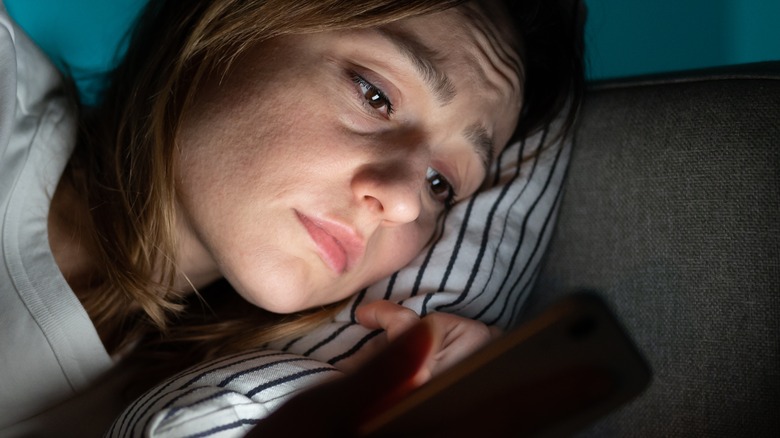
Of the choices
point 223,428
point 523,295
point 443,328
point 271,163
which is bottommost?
point 523,295

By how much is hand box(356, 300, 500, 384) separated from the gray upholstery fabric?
0.63 ft

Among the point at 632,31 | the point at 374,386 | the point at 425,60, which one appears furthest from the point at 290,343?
the point at 632,31

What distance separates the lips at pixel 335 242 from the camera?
740 millimetres

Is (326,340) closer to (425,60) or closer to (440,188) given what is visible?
(440,188)

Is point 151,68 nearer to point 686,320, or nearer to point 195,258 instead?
point 195,258

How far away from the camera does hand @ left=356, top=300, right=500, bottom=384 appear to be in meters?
0.75

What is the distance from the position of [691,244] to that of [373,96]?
0.43 m

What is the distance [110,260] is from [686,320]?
71cm

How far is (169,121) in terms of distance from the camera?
2.58 feet

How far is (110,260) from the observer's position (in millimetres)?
853

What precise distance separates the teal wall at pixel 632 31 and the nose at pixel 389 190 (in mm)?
630

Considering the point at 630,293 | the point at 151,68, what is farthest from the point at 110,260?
the point at 630,293

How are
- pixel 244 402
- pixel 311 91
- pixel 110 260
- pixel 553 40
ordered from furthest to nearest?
1. pixel 553 40
2. pixel 110 260
3. pixel 311 91
4. pixel 244 402

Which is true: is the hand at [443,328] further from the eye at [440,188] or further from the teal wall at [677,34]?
the teal wall at [677,34]
